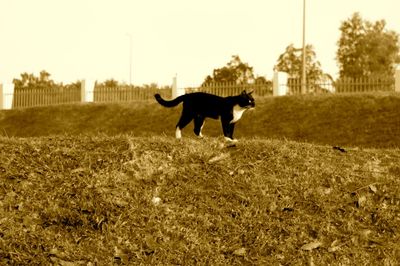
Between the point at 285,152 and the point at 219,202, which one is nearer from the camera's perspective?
the point at 219,202

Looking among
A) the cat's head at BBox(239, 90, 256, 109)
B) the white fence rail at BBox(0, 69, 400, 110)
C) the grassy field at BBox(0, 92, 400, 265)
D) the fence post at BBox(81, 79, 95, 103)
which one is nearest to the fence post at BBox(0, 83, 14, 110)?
the white fence rail at BBox(0, 69, 400, 110)

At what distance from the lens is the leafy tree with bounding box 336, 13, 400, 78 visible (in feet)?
191

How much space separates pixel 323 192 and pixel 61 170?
343cm

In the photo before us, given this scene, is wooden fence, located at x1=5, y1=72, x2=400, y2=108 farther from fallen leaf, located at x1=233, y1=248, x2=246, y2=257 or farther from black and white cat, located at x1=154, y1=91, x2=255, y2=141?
fallen leaf, located at x1=233, y1=248, x2=246, y2=257

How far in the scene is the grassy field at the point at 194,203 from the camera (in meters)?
6.80

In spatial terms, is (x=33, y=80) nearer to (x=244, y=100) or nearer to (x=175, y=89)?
(x=175, y=89)

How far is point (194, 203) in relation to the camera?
25.2ft

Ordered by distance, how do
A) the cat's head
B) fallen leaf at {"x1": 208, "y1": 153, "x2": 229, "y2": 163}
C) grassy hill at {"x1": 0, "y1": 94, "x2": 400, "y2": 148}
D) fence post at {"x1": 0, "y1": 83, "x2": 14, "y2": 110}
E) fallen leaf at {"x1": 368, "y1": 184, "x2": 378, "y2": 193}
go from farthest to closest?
fence post at {"x1": 0, "y1": 83, "x2": 14, "y2": 110}
grassy hill at {"x1": 0, "y1": 94, "x2": 400, "y2": 148}
the cat's head
fallen leaf at {"x1": 208, "y1": 153, "x2": 229, "y2": 163}
fallen leaf at {"x1": 368, "y1": 184, "x2": 378, "y2": 193}

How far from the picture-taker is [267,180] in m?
8.36

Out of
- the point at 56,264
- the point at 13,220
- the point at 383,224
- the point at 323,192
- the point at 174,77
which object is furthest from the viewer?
the point at 174,77

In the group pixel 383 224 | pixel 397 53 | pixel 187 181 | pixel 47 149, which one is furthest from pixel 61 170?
pixel 397 53

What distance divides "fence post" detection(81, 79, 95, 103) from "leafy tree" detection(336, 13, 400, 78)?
107 ft

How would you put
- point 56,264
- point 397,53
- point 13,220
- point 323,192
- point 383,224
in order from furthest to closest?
point 397,53
point 323,192
point 383,224
point 13,220
point 56,264

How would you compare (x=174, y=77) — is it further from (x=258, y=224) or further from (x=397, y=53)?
(x=397, y=53)
